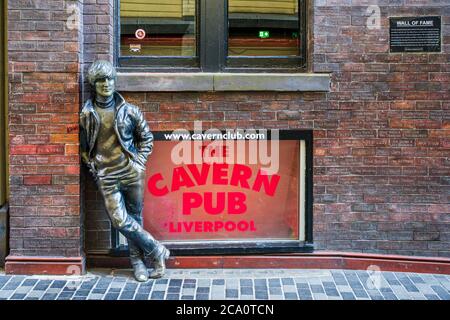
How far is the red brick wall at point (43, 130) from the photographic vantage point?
20.7 ft

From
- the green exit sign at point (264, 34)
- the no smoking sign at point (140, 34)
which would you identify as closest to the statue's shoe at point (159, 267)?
the no smoking sign at point (140, 34)

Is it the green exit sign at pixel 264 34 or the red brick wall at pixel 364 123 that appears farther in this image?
the green exit sign at pixel 264 34

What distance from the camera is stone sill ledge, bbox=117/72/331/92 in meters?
6.54

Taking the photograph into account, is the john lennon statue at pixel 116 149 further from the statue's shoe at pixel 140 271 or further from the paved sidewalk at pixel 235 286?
the paved sidewalk at pixel 235 286

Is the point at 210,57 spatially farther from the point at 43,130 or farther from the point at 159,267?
the point at 159,267

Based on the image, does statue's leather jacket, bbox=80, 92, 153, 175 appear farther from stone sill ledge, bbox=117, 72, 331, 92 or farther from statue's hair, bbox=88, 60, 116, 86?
stone sill ledge, bbox=117, 72, 331, 92

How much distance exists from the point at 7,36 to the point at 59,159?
1.31 m

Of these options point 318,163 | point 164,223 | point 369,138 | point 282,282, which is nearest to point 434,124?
point 369,138

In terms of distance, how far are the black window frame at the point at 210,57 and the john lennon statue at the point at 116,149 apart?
606 millimetres

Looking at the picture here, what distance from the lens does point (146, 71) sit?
22.2 ft

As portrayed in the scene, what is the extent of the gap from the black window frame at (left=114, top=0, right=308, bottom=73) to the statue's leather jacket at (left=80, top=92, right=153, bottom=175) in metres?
0.69

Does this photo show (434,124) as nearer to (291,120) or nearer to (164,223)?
(291,120)

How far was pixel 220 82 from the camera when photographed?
6.58 meters

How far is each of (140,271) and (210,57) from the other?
2.29 m
